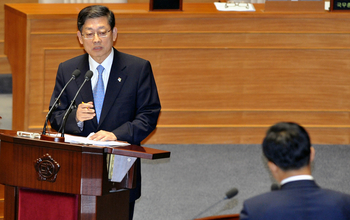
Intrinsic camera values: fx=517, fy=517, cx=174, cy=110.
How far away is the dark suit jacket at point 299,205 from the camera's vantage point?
1657 millimetres

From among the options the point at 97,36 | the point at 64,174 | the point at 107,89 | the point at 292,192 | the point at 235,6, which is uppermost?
the point at 235,6

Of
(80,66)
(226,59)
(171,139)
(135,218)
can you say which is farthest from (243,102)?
(80,66)

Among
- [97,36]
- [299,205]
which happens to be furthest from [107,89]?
[299,205]

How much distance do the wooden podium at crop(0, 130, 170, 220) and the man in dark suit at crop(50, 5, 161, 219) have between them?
13.9 inches

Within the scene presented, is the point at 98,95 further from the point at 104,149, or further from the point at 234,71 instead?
the point at 234,71

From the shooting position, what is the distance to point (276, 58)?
555 cm

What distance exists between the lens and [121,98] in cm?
286

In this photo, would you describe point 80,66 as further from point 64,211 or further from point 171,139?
point 171,139

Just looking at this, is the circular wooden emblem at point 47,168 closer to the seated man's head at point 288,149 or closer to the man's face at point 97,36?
Result: the man's face at point 97,36

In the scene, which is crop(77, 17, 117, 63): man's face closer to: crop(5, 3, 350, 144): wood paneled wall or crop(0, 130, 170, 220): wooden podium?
crop(0, 130, 170, 220): wooden podium

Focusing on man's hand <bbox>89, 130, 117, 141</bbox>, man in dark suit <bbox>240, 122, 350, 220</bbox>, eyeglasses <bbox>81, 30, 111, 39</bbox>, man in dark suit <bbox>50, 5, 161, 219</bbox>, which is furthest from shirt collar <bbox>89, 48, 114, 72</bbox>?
man in dark suit <bbox>240, 122, 350, 220</bbox>

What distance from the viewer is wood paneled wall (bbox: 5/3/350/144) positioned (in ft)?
17.9

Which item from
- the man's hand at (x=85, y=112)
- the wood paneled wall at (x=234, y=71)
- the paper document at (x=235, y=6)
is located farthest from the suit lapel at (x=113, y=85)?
the paper document at (x=235, y=6)

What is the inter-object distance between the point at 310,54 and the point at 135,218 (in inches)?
108
